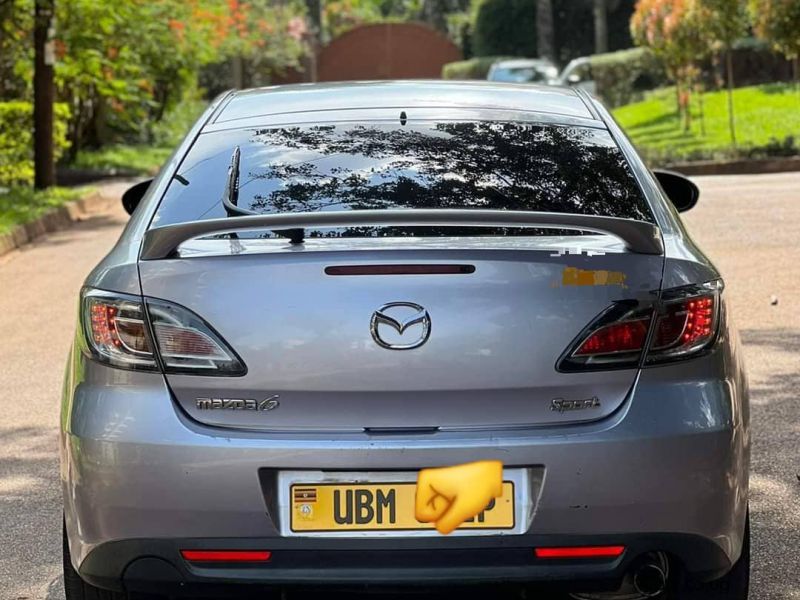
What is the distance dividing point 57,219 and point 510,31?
1553 inches

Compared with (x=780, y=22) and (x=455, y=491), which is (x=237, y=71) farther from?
(x=455, y=491)

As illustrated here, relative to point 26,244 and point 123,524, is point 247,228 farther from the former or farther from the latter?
point 26,244

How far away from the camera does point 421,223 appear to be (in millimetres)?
3543

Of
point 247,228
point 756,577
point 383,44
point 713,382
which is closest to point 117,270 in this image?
point 247,228

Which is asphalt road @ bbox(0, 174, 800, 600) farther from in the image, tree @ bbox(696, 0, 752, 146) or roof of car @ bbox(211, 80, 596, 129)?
tree @ bbox(696, 0, 752, 146)

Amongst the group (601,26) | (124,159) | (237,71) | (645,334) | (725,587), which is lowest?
(124,159)

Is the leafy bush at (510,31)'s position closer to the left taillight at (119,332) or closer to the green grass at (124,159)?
the green grass at (124,159)

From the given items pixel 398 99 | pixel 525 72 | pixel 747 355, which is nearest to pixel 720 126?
pixel 525 72

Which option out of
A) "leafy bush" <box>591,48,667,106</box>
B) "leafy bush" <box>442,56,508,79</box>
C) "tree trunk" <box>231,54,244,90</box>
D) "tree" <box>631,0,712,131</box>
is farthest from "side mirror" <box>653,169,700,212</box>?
"leafy bush" <box>442,56,508,79</box>

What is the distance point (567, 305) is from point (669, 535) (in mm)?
564

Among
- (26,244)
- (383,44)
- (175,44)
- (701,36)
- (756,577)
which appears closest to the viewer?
(756,577)

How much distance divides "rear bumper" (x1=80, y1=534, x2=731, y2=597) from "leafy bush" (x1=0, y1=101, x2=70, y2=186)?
58.5 ft

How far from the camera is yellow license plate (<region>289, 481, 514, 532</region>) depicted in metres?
3.40

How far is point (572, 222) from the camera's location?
3.56 metres
